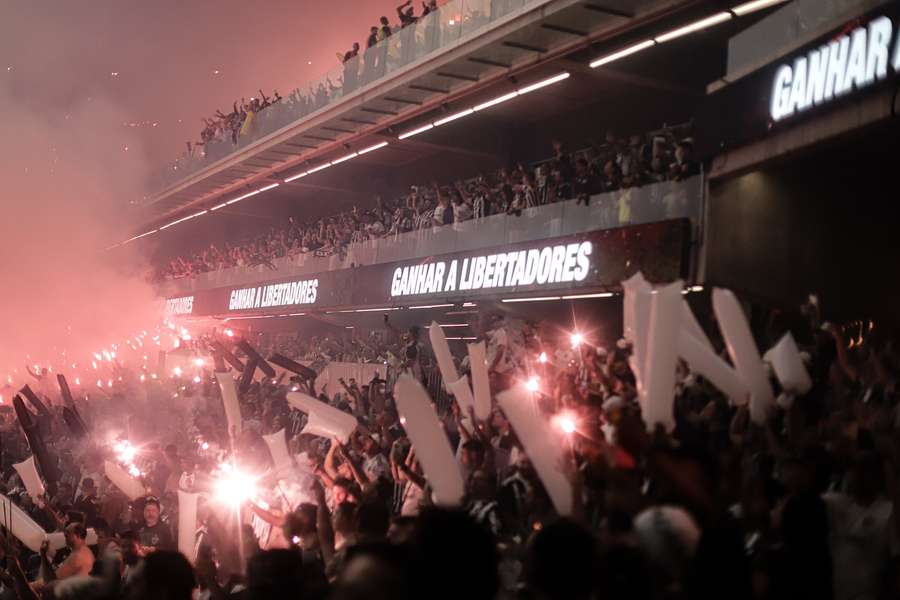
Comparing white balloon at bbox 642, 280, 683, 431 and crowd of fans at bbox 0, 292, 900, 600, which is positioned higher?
white balloon at bbox 642, 280, 683, 431

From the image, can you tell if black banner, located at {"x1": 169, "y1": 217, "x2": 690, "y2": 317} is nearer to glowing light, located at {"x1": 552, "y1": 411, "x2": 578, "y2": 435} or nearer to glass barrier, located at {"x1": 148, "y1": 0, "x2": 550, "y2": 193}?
glass barrier, located at {"x1": 148, "y1": 0, "x2": 550, "y2": 193}

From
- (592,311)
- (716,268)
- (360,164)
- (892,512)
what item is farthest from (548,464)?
(360,164)

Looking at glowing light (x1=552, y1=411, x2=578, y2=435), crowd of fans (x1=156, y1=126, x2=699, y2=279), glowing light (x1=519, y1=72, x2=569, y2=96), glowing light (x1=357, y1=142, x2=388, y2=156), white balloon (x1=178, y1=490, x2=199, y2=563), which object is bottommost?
white balloon (x1=178, y1=490, x2=199, y2=563)

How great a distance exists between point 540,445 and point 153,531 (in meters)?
5.22

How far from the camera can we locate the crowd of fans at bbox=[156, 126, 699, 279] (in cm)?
1258

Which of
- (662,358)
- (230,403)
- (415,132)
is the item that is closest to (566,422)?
(662,358)

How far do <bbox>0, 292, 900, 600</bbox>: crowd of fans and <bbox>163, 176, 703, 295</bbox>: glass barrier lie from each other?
9.32 feet

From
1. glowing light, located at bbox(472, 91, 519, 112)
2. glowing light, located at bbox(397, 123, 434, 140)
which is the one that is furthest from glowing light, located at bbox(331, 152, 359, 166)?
glowing light, located at bbox(472, 91, 519, 112)

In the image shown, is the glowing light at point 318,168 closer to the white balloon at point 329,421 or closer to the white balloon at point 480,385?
the white balloon at point 329,421

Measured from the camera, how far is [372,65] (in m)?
20.2

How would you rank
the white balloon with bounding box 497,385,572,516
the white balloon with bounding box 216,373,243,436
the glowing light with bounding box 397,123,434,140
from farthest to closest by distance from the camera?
the glowing light with bounding box 397,123,434,140, the white balloon with bounding box 216,373,243,436, the white balloon with bounding box 497,385,572,516

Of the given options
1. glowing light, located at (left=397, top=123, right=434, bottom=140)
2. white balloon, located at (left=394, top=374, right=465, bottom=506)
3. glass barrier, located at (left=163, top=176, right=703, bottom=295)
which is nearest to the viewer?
white balloon, located at (left=394, top=374, right=465, bottom=506)

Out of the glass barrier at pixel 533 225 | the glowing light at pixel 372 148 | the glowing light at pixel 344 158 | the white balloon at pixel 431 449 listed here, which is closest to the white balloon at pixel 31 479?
the white balloon at pixel 431 449

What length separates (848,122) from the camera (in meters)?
8.64
